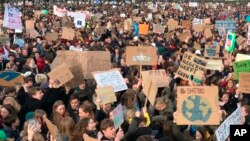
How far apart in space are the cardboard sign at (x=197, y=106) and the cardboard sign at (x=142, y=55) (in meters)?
5.49

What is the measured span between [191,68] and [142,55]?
1.68 metres

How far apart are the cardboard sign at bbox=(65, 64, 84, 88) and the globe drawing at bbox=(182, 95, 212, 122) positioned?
3.96 meters

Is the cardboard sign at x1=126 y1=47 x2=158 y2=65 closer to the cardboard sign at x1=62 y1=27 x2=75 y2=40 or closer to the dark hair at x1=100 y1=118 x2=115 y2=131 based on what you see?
the cardboard sign at x1=62 y1=27 x2=75 y2=40

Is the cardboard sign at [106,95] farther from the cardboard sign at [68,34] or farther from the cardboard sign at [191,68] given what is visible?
the cardboard sign at [68,34]

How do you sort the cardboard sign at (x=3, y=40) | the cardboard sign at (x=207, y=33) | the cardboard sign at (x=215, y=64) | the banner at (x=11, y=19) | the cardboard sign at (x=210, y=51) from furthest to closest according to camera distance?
the cardboard sign at (x=207, y=33) < the banner at (x=11, y=19) < the cardboard sign at (x=3, y=40) < the cardboard sign at (x=210, y=51) < the cardboard sign at (x=215, y=64)

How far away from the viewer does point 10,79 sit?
1009cm

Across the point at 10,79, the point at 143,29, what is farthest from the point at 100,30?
the point at 10,79

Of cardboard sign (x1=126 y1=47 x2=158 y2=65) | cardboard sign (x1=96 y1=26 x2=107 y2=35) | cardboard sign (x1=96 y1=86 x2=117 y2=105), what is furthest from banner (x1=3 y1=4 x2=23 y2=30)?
cardboard sign (x1=96 y1=86 x2=117 y2=105)

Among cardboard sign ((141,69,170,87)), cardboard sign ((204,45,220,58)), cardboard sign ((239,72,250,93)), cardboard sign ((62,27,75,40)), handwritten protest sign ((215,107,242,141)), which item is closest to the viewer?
handwritten protest sign ((215,107,242,141))

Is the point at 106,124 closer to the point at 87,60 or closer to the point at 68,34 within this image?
the point at 87,60

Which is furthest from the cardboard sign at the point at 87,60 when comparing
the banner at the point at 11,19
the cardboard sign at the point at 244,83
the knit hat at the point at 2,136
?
the banner at the point at 11,19

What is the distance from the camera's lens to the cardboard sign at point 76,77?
1080 cm

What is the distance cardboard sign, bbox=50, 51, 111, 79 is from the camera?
38.2 feet

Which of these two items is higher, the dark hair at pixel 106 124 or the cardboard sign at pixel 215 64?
the dark hair at pixel 106 124
